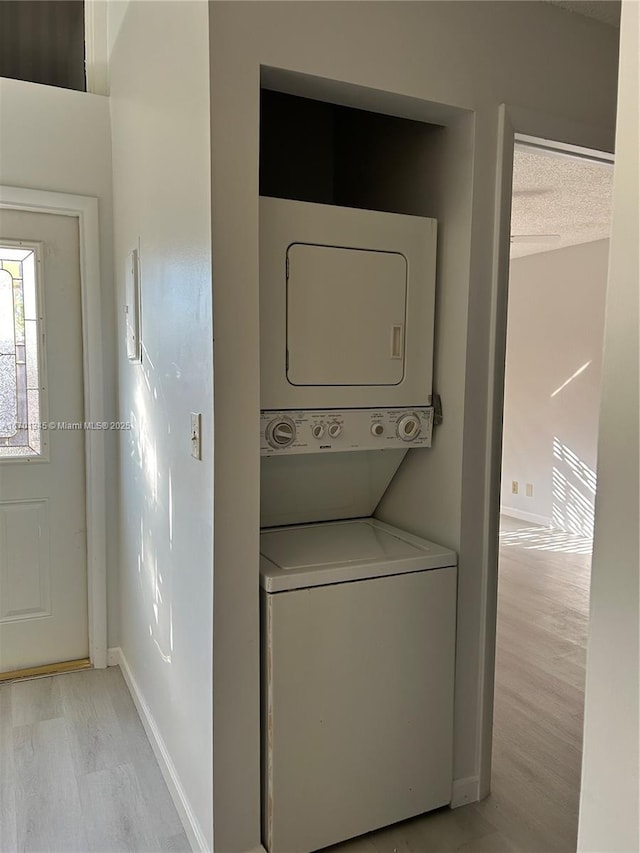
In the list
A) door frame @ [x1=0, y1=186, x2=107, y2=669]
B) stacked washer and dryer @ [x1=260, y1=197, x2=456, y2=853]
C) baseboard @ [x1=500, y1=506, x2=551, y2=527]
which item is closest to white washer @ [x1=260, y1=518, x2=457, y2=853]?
stacked washer and dryer @ [x1=260, y1=197, x2=456, y2=853]

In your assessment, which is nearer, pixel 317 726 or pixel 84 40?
pixel 317 726

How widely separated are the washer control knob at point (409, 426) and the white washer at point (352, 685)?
35 cm

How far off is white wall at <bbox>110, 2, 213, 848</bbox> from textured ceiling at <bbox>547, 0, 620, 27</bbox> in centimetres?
114

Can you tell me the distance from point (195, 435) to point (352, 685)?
834 millimetres

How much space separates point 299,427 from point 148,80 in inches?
51.1

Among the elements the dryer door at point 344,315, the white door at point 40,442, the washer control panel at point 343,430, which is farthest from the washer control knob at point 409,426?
the white door at point 40,442

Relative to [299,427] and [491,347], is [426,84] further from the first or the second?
[299,427]

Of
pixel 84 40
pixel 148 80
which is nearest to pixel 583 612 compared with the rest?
pixel 148 80

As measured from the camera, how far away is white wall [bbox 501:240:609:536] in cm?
541

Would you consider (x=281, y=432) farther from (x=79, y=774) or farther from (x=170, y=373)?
(x=79, y=774)

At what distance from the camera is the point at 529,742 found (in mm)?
2369

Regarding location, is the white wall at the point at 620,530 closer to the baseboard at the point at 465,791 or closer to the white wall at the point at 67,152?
the baseboard at the point at 465,791

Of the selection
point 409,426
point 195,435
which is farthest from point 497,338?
point 195,435

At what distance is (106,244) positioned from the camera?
2.80 metres
